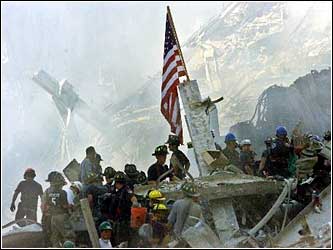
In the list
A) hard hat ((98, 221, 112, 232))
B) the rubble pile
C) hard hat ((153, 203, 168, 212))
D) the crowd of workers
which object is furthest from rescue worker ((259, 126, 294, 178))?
the rubble pile

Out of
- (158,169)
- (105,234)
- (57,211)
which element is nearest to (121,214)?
(105,234)

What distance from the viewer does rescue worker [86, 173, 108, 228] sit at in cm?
768

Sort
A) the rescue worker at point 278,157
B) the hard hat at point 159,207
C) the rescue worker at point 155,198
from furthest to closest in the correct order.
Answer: the rescue worker at point 278,157 → the rescue worker at point 155,198 → the hard hat at point 159,207

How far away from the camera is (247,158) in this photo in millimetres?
9305

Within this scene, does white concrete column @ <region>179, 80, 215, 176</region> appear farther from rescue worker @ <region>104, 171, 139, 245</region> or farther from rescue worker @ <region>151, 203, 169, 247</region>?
rescue worker @ <region>151, 203, 169, 247</region>

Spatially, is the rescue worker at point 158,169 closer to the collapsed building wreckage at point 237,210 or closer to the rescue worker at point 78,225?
the collapsed building wreckage at point 237,210

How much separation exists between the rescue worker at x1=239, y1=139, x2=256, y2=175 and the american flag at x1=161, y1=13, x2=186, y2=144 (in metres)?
1.23

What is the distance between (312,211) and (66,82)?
60.8ft

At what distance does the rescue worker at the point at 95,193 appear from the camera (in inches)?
302

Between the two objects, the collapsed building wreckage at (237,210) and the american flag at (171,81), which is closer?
the collapsed building wreckage at (237,210)

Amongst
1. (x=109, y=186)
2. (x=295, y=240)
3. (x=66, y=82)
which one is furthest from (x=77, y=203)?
(x=66, y=82)

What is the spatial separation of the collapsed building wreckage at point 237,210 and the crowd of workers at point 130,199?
0.26 m

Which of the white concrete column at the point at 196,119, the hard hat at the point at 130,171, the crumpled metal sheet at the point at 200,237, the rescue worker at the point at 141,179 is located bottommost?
the crumpled metal sheet at the point at 200,237

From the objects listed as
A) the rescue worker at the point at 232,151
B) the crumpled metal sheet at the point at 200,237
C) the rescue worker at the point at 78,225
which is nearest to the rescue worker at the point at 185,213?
the crumpled metal sheet at the point at 200,237
